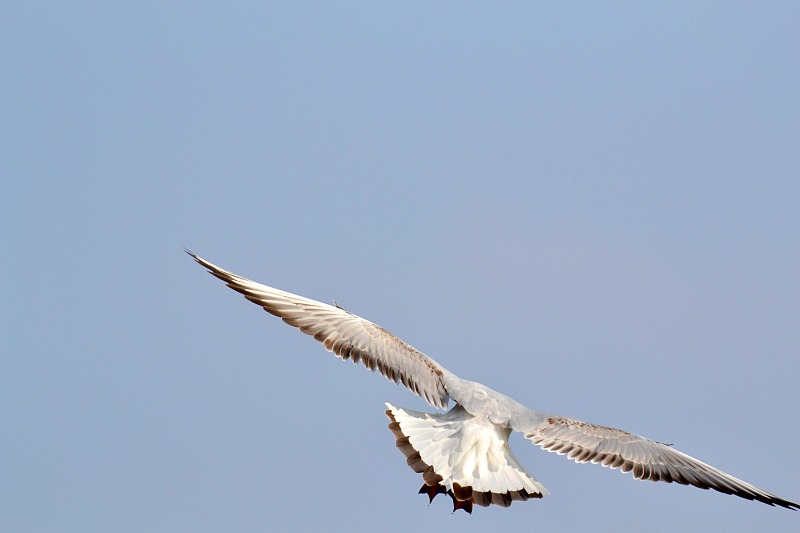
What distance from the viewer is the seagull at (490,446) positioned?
13016 mm

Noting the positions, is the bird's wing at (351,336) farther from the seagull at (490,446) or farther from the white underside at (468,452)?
the white underside at (468,452)

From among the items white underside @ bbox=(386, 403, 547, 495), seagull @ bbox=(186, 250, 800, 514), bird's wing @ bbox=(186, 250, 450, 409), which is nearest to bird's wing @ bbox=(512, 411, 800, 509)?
seagull @ bbox=(186, 250, 800, 514)

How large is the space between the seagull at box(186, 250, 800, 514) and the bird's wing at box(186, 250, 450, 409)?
0.06 feet

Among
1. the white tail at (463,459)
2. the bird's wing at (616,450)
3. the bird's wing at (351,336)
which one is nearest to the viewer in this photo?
the white tail at (463,459)

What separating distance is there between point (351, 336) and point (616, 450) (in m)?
3.76

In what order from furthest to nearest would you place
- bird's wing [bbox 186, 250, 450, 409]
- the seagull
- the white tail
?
1. bird's wing [bbox 186, 250, 450, 409]
2. the seagull
3. the white tail

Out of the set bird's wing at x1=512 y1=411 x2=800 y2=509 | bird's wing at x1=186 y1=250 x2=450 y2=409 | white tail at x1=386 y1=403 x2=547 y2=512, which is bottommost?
white tail at x1=386 y1=403 x2=547 y2=512

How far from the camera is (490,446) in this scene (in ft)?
44.0

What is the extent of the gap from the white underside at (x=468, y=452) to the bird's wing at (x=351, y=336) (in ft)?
2.34

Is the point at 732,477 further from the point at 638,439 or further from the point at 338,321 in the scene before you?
the point at 338,321

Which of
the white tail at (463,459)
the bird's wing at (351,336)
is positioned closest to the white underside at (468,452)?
the white tail at (463,459)

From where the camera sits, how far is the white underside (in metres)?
13.0

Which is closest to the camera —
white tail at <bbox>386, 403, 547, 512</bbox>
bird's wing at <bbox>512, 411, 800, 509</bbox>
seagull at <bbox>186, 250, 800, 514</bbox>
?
white tail at <bbox>386, 403, 547, 512</bbox>

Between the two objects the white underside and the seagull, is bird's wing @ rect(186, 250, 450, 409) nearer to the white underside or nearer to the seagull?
the seagull
